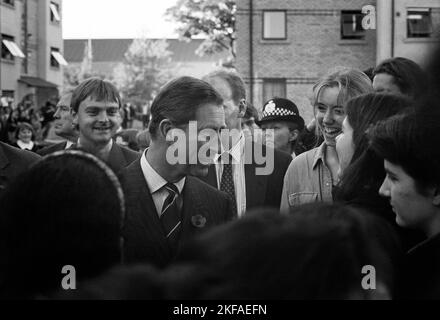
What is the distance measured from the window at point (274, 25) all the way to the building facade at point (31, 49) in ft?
39.4

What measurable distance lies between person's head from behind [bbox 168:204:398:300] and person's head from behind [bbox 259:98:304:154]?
4.43m

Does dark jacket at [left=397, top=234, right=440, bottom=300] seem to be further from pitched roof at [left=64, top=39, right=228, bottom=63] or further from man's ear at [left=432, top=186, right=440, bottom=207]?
pitched roof at [left=64, top=39, right=228, bottom=63]

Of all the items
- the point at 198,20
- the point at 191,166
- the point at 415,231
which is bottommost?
the point at 415,231

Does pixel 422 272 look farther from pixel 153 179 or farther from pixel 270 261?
pixel 153 179

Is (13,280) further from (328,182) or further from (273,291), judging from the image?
(328,182)

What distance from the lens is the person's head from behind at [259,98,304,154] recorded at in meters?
5.75

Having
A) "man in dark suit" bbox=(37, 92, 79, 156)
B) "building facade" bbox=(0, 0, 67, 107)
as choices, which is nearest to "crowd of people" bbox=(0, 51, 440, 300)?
"man in dark suit" bbox=(37, 92, 79, 156)

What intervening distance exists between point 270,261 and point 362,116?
1897 mm

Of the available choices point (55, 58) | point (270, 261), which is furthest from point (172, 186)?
point (55, 58)

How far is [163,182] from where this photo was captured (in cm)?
310

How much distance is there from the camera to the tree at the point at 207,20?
3597 centimetres

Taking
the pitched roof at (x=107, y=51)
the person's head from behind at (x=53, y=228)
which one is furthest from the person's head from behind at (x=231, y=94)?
the pitched roof at (x=107, y=51)

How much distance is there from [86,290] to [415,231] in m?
1.58

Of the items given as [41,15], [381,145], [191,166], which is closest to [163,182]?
[191,166]
